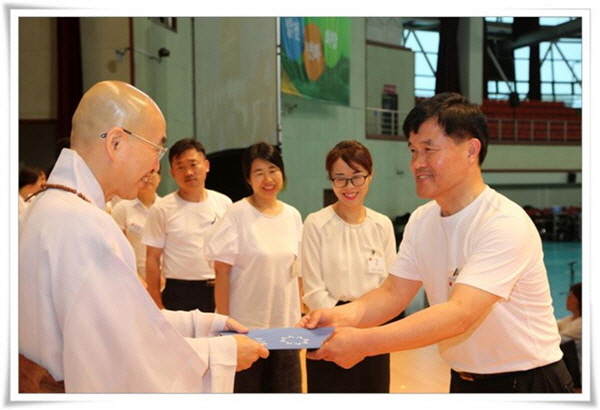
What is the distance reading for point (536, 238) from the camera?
2.09 metres

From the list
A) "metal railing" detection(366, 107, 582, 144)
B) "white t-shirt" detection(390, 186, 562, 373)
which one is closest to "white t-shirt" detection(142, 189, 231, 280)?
"white t-shirt" detection(390, 186, 562, 373)

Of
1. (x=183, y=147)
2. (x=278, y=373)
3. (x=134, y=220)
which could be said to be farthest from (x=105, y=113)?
(x=134, y=220)

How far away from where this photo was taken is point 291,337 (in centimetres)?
222

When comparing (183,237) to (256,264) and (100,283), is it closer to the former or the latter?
(256,264)

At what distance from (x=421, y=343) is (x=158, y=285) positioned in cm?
266

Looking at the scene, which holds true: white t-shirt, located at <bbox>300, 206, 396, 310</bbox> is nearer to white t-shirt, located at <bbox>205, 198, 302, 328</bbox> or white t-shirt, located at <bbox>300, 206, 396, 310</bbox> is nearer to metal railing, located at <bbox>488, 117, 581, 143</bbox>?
white t-shirt, located at <bbox>205, 198, 302, 328</bbox>

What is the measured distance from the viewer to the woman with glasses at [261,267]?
3555 mm

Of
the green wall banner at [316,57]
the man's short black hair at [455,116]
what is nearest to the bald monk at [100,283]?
the man's short black hair at [455,116]

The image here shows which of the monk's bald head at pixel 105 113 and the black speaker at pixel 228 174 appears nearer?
the monk's bald head at pixel 105 113

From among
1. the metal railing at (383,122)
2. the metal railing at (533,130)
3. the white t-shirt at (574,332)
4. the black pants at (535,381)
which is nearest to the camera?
the black pants at (535,381)

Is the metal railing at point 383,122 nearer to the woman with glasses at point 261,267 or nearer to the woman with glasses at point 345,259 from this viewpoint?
the woman with glasses at point 261,267

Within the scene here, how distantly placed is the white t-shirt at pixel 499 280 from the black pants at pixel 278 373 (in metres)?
1.55
